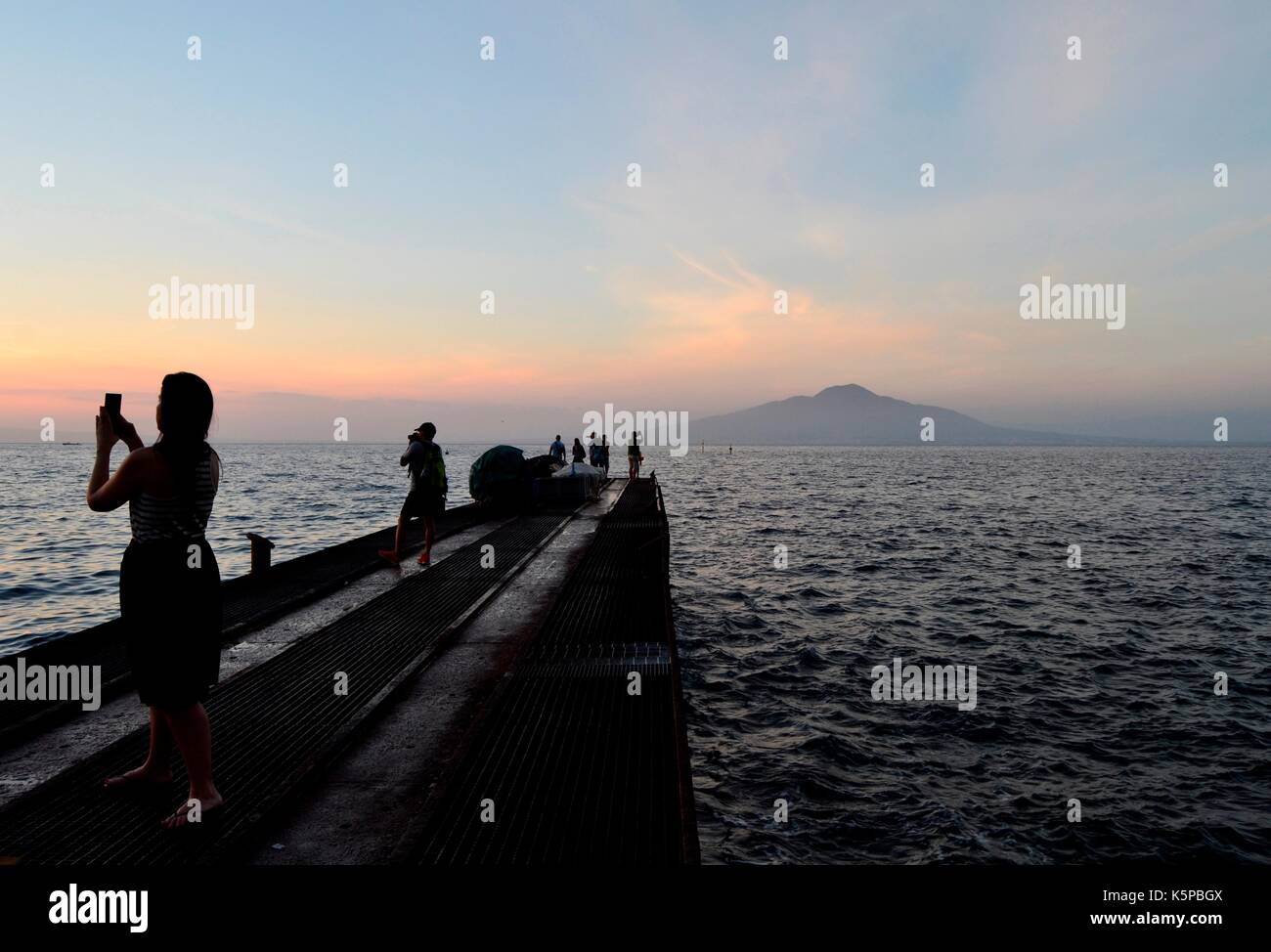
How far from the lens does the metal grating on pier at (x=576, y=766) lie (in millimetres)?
4578

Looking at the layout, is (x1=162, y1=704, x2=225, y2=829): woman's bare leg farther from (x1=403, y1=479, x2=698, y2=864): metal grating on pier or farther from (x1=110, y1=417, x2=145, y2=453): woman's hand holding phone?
(x1=110, y1=417, x2=145, y2=453): woman's hand holding phone

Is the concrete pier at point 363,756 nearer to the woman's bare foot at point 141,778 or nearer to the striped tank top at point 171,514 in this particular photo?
the woman's bare foot at point 141,778

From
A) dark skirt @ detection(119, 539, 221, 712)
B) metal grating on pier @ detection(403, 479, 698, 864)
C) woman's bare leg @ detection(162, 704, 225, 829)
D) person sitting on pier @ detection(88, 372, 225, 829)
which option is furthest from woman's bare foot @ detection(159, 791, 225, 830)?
metal grating on pier @ detection(403, 479, 698, 864)

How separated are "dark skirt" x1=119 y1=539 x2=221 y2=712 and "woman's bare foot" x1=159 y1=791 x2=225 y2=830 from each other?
2.48 feet

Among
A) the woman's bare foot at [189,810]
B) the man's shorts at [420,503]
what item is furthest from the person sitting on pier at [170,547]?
the man's shorts at [420,503]

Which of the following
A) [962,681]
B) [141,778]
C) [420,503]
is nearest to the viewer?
[141,778]

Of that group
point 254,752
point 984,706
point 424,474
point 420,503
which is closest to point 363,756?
point 254,752

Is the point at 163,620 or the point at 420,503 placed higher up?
the point at 420,503

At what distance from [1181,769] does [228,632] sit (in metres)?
12.1

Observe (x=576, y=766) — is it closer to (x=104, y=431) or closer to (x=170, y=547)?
(x=170, y=547)

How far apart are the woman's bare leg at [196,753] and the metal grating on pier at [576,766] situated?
1295 millimetres

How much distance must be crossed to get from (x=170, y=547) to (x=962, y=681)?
471 inches

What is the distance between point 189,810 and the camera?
4586 millimetres
